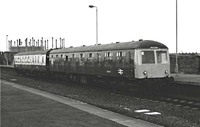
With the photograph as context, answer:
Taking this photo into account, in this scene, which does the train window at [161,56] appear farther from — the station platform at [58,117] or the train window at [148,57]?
the station platform at [58,117]

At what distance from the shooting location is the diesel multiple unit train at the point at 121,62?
63.5 feet

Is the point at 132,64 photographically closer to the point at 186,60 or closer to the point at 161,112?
the point at 161,112

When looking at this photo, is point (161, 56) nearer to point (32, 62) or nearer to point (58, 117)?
point (58, 117)

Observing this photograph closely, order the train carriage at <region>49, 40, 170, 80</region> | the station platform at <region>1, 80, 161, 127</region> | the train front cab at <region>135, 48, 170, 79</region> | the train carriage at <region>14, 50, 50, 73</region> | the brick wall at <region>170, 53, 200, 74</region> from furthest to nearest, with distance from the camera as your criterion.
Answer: the train carriage at <region>14, 50, 50, 73</region> → the brick wall at <region>170, 53, 200, 74</region> → the train carriage at <region>49, 40, 170, 80</region> → the train front cab at <region>135, 48, 170, 79</region> → the station platform at <region>1, 80, 161, 127</region>

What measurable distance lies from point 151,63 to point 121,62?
192 cm

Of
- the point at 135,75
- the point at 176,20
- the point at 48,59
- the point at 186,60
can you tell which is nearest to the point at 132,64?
the point at 135,75

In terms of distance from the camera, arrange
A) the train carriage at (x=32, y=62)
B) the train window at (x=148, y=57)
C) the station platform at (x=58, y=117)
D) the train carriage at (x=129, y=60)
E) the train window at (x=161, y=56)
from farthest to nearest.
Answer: the train carriage at (x=32, y=62)
the train window at (x=161, y=56)
the train window at (x=148, y=57)
the train carriage at (x=129, y=60)
the station platform at (x=58, y=117)

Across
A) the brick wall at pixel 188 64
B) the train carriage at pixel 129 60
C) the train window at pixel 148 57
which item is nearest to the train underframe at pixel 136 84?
the train carriage at pixel 129 60

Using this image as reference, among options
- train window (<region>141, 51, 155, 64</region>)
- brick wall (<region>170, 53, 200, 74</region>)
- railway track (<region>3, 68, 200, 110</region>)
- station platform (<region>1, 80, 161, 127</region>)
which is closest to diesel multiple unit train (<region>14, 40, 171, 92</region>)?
train window (<region>141, 51, 155, 64</region>)

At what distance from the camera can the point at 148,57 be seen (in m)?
19.8

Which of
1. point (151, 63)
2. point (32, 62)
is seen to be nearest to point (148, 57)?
point (151, 63)

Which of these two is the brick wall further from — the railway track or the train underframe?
the train underframe

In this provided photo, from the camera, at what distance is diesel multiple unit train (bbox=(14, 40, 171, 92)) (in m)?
19.3

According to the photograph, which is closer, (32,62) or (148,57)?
(148,57)
